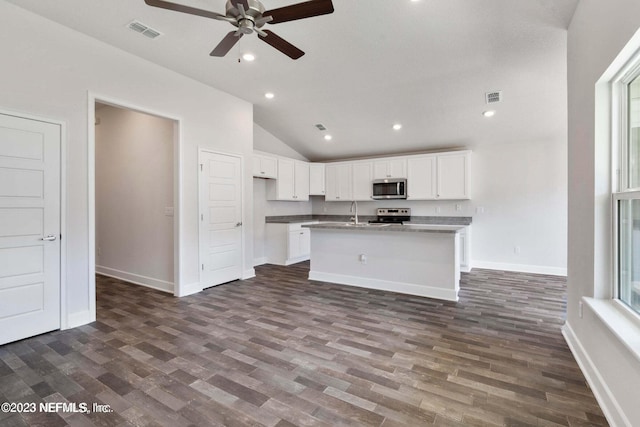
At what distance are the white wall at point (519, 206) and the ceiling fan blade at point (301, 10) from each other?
4891mm

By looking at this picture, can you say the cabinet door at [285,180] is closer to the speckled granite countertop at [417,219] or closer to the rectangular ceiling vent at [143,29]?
the speckled granite countertop at [417,219]

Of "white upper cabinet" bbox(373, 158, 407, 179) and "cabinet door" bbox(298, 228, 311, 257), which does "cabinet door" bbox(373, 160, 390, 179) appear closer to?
"white upper cabinet" bbox(373, 158, 407, 179)

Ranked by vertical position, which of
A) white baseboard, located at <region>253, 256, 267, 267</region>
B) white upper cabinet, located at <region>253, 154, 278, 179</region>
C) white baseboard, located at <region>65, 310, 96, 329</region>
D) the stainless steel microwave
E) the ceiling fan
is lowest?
white baseboard, located at <region>65, 310, 96, 329</region>

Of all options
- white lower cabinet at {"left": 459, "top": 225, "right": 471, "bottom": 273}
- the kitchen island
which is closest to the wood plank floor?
the kitchen island

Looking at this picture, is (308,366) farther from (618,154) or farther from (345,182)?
(345,182)

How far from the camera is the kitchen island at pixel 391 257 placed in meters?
3.93

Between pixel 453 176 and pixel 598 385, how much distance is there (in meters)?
4.48

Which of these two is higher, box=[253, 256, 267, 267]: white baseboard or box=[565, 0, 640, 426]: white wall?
box=[565, 0, 640, 426]: white wall

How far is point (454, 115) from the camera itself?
199 inches

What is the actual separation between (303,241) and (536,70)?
4800 mm

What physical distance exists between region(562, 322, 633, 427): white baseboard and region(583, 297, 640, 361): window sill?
0.39 m

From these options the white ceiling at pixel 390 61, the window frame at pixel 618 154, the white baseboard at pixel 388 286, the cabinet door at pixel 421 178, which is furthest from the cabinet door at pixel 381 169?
the window frame at pixel 618 154

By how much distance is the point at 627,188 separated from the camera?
192 cm

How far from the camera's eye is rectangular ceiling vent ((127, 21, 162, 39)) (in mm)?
3011
